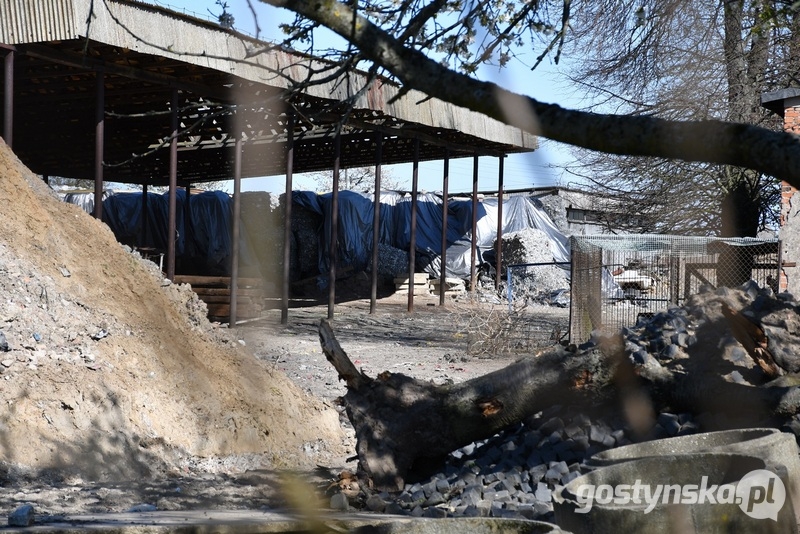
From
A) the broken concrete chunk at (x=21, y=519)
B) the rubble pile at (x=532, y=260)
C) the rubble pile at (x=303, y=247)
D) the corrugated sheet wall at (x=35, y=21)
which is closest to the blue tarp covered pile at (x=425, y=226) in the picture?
the rubble pile at (x=303, y=247)

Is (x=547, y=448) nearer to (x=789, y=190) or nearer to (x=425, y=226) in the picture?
(x=789, y=190)

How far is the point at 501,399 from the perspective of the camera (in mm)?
6000

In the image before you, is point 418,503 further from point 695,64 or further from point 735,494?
point 695,64

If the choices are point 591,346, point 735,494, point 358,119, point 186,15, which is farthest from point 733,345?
point 358,119

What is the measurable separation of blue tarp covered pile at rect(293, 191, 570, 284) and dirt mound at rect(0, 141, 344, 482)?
47.0ft

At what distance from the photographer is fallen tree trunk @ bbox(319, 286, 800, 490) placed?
5.85 meters

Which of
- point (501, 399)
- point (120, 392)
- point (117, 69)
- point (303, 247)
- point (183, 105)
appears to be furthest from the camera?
point (303, 247)

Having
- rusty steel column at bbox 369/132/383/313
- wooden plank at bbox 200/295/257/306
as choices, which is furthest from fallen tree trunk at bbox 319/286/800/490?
rusty steel column at bbox 369/132/383/313

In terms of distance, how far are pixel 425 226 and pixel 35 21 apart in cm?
1587

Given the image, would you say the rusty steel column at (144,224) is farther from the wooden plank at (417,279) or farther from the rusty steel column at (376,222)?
the rusty steel column at (376,222)

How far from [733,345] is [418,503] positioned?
2.81 m

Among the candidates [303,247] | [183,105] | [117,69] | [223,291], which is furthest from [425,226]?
[183,105]

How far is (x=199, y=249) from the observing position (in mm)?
23828

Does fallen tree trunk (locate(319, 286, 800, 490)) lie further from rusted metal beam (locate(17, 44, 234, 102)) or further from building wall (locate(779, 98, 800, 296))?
building wall (locate(779, 98, 800, 296))
